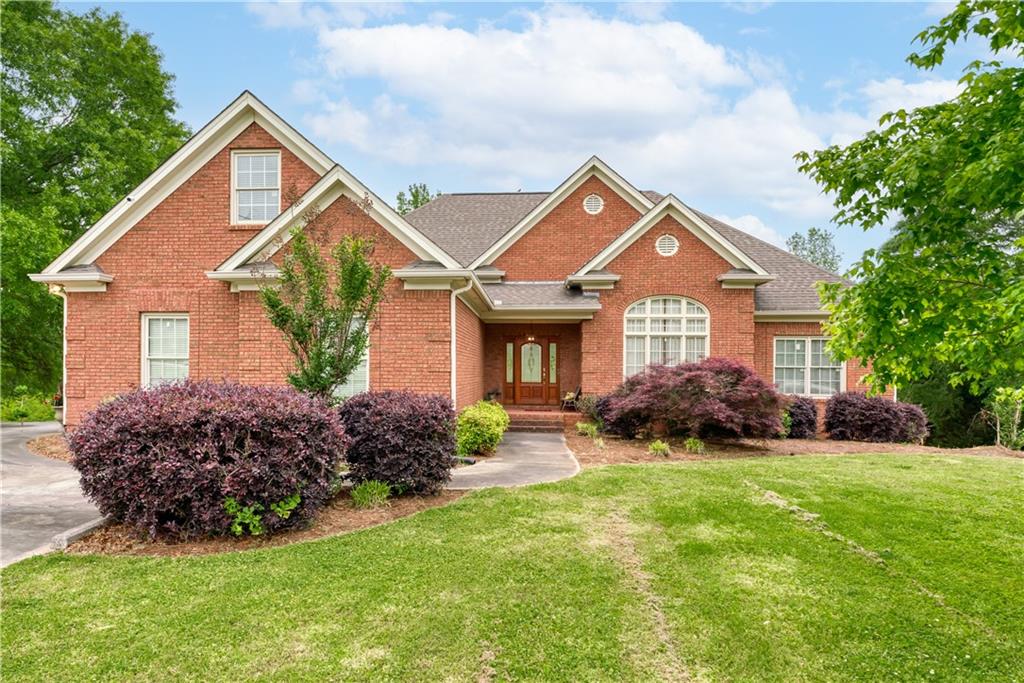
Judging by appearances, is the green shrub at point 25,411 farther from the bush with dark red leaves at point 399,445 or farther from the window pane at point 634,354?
the window pane at point 634,354

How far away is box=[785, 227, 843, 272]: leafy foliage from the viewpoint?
65.8 m

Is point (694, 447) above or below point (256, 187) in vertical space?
below

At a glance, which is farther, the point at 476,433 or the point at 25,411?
the point at 25,411

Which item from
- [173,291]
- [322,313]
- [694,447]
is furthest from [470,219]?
[322,313]

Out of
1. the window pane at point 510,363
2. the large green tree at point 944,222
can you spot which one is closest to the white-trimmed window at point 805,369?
the window pane at point 510,363

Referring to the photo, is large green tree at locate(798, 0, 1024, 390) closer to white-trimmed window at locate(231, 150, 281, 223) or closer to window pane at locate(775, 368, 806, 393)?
white-trimmed window at locate(231, 150, 281, 223)

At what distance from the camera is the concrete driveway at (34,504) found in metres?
5.77

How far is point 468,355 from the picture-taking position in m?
13.8

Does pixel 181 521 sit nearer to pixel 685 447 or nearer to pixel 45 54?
pixel 685 447

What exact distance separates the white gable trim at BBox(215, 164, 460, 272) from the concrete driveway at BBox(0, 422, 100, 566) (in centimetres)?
477

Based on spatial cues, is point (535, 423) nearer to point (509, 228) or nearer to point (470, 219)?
point (509, 228)

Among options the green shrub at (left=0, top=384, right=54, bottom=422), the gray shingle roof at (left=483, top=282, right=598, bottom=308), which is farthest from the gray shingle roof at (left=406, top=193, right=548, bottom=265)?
the green shrub at (left=0, top=384, right=54, bottom=422)

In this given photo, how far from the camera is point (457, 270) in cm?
1086

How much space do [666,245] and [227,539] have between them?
1312cm
